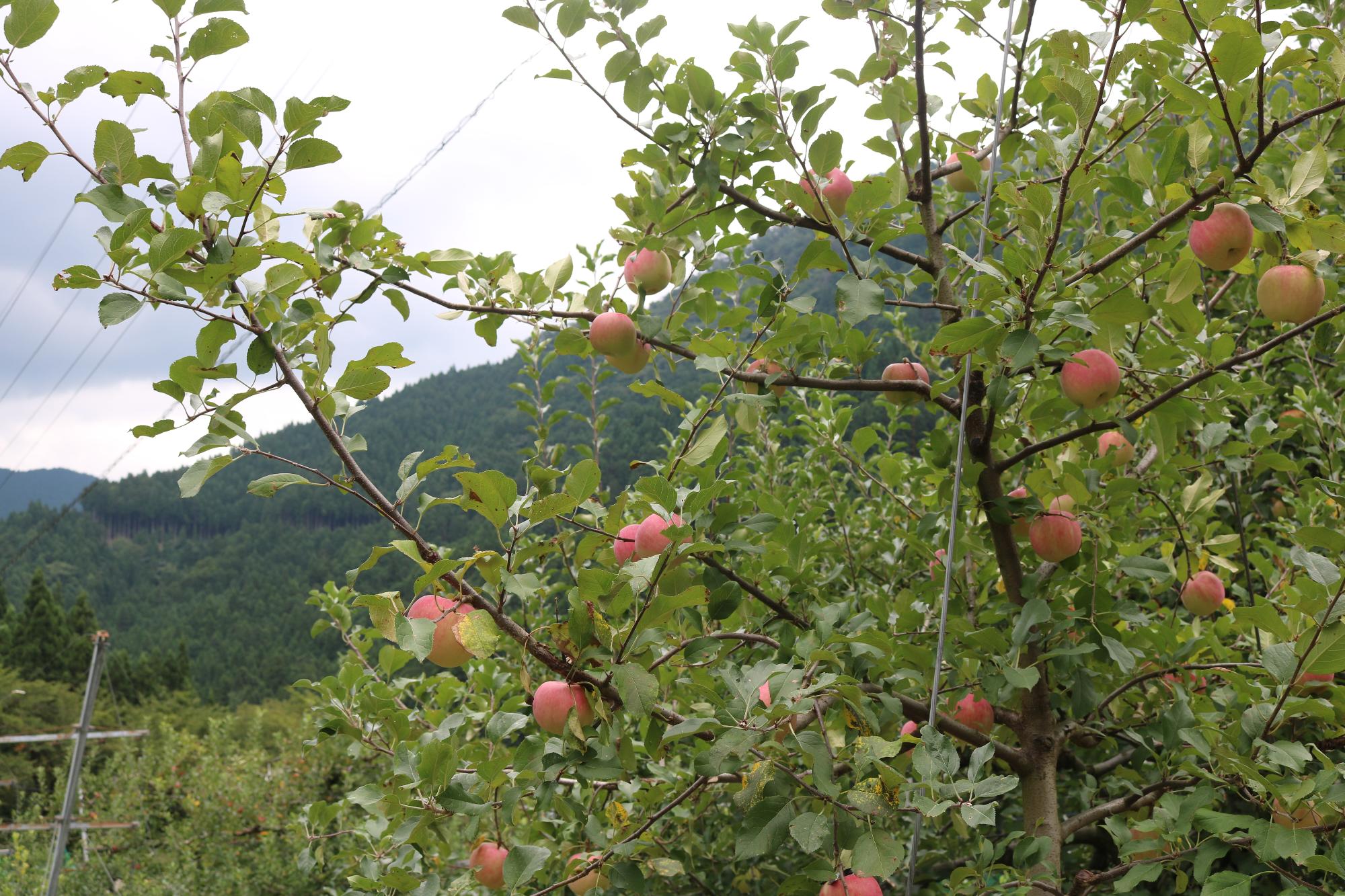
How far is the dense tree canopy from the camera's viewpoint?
1104 millimetres

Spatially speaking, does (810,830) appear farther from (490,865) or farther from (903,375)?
(903,375)

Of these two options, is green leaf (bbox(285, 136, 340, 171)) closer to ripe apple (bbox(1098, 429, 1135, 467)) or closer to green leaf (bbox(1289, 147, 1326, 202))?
green leaf (bbox(1289, 147, 1326, 202))

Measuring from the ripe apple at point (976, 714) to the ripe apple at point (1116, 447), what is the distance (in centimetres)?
53

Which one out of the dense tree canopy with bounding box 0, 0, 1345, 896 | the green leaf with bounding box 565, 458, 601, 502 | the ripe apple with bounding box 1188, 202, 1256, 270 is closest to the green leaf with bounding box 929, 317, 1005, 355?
the dense tree canopy with bounding box 0, 0, 1345, 896

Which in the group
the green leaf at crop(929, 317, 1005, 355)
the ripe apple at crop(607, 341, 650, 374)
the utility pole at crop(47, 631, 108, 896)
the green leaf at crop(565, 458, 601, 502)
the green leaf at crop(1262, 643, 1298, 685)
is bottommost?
the utility pole at crop(47, 631, 108, 896)

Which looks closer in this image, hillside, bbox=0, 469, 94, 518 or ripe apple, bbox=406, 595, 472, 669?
ripe apple, bbox=406, 595, 472, 669

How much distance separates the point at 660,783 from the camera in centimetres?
177

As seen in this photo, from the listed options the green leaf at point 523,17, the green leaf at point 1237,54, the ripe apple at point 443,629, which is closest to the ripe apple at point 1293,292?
the green leaf at point 1237,54

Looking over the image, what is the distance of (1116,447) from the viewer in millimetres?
1756

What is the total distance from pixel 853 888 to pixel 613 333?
0.96m

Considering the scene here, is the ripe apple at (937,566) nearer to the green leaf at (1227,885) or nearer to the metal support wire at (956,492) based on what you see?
the metal support wire at (956,492)

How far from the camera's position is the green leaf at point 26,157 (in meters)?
1.08

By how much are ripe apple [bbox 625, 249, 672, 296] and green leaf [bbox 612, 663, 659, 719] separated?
831 millimetres

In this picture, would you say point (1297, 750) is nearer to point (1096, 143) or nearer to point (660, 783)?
point (660, 783)
